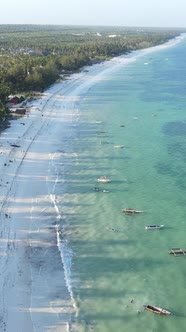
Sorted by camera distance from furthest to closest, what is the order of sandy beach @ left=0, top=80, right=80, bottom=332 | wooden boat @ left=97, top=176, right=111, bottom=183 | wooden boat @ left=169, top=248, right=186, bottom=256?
wooden boat @ left=97, top=176, right=111, bottom=183 < wooden boat @ left=169, top=248, right=186, bottom=256 < sandy beach @ left=0, top=80, right=80, bottom=332

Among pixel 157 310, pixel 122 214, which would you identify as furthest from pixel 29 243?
pixel 157 310

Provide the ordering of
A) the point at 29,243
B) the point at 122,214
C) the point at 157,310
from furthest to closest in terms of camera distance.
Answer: the point at 122,214 → the point at 29,243 → the point at 157,310

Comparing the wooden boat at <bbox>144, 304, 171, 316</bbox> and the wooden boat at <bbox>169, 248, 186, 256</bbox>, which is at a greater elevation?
the wooden boat at <bbox>169, 248, 186, 256</bbox>

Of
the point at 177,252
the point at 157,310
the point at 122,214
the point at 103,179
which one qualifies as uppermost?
the point at 103,179

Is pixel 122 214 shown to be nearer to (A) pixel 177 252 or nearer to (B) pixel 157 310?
(A) pixel 177 252

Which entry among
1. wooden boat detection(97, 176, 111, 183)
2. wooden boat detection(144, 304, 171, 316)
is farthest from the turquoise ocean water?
wooden boat detection(97, 176, 111, 183)

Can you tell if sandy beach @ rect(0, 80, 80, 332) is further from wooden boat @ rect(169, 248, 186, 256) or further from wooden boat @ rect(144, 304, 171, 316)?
wooden boat @ rect(169, 248, 186, 256)

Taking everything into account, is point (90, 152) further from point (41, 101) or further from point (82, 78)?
point (82, 78)
